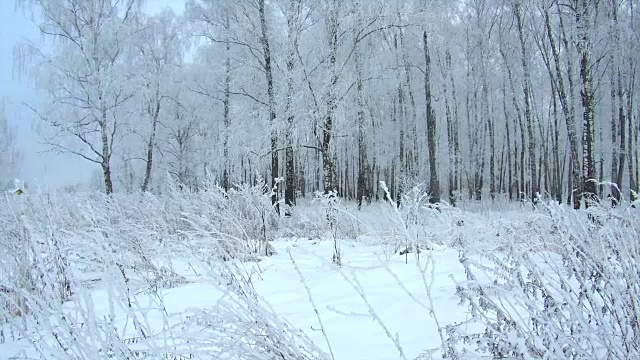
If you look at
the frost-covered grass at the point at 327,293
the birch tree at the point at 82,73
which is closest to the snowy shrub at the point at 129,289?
the frost-covered grass at the point at 327,293

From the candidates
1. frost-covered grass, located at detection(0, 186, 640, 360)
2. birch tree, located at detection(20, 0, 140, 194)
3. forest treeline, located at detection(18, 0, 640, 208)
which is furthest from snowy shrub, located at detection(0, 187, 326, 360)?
birch tree, located at detection(20, 0, 140, 194)

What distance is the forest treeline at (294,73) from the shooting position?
34.8 feet

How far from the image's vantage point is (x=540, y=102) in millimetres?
28188

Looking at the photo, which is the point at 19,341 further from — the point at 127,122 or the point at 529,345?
the point at 127,122

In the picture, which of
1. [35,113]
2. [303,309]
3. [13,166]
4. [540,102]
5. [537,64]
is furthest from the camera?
[13,166]

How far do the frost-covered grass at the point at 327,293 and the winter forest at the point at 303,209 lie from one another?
2 centimetres

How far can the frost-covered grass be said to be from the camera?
1.45 metres

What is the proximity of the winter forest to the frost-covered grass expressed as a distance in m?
0.02

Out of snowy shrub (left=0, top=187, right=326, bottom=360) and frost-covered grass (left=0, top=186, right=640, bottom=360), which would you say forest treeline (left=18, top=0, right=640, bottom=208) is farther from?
frost-covered grass (left=0, top=186, right=640, bottom=360)

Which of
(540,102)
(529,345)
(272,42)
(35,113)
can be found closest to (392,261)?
(529,345)

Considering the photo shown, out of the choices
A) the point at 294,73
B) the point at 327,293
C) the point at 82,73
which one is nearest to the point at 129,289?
the point at 327,293

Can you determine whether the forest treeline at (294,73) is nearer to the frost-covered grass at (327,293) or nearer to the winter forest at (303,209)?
the winter forest at (303,209)

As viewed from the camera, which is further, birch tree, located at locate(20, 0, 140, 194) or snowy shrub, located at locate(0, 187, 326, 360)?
birch tree, located at locate(20, 0, 140, 194)

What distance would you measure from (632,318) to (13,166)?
43.9 m
